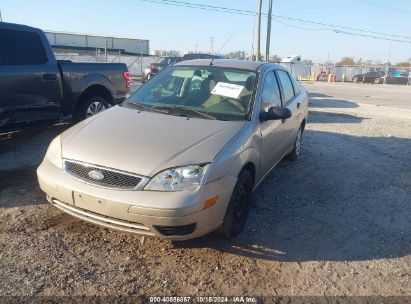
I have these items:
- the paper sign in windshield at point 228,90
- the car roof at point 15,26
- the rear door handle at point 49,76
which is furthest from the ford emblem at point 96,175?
the car roof at point 15,26

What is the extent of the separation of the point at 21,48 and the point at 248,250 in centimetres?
471

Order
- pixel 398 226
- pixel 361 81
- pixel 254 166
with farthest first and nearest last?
pixel 361 81 < pixel 398 226 < pixel 254 166

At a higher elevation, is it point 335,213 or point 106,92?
point 106,92

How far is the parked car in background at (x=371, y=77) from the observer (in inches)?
1499

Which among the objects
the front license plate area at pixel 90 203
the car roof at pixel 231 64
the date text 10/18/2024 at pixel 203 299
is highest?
the car roof at pixel 231 64

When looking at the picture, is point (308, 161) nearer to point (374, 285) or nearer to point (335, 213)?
point (335, 213)

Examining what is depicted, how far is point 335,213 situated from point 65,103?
15.4 ft

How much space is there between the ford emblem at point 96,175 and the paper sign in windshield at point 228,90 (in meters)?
1.68

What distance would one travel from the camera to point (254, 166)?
3703 mm

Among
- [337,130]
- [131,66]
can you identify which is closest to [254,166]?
[337,130]

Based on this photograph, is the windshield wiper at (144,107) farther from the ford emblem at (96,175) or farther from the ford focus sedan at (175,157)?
the ford emblem at (96,175)

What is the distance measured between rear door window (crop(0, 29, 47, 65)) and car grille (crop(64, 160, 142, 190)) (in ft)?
11.0

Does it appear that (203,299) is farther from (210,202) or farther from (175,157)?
(175,157)

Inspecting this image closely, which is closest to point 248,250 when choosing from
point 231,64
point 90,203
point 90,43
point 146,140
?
point 146,140
